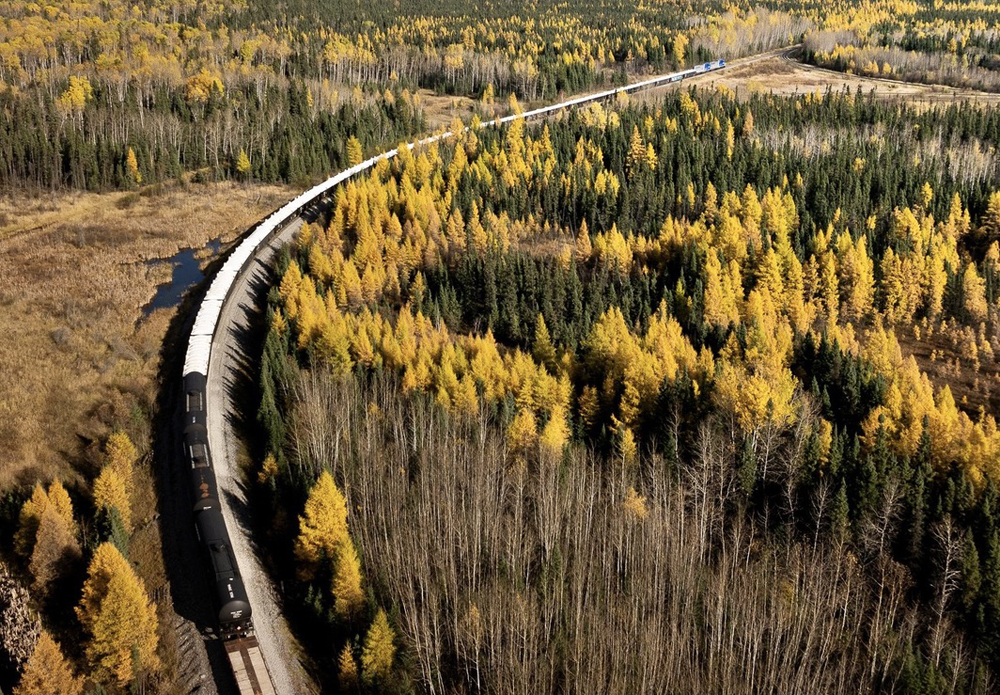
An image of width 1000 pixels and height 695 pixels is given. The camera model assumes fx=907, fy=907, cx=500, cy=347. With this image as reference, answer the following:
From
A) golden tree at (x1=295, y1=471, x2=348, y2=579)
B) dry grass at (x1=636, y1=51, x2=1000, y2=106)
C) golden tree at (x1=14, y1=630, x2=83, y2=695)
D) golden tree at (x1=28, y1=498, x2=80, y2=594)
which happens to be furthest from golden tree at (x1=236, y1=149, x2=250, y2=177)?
golden tree at (x1=14, y1=630, x2=83, y2=695)

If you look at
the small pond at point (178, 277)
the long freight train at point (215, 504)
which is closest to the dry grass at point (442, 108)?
the small pond at point (178, 277)

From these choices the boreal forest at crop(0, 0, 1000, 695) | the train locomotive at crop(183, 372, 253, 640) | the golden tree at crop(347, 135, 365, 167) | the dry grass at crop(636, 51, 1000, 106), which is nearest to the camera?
the train locomotive at crop(183, 372, 253, 640)

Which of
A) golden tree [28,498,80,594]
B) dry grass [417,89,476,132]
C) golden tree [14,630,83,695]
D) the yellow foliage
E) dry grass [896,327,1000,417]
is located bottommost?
dry grass [896,327,1000,417]

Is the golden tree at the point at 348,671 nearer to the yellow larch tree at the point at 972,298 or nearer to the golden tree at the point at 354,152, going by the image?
the yellow larch tree at the point at 972,298

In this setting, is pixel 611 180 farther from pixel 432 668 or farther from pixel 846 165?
pixel 432 668

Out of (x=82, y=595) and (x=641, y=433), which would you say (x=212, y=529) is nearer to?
(x=82, y=595)

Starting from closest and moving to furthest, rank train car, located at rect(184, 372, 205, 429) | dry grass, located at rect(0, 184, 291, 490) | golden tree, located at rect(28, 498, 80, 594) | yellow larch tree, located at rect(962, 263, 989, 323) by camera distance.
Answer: golden tree, located at rect(28, 498, 80, 594)
train car, located at rect(184, 372, 205, 429)
dry grass, located at rect(0, 184, 291, 490)
yellow larch tree, located at rect(962, 263, 989, 323)

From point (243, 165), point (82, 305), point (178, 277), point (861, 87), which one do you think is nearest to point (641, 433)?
point (82, 305)

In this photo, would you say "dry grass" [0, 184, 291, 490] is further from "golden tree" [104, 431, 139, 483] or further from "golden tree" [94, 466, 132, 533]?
"golden tree" [94, 466, 132, 533]

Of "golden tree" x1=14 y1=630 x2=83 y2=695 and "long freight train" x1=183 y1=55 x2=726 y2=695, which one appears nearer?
"golden tree" x1=14 y1=630 x2=83 y2=695
